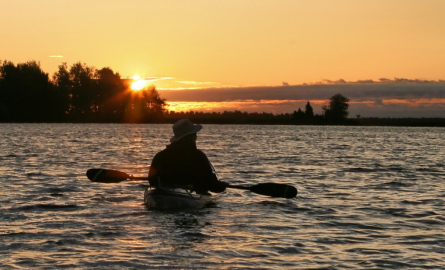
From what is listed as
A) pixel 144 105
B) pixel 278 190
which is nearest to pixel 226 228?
pixel 278 190

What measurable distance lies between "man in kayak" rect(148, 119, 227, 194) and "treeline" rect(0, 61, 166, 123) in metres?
116

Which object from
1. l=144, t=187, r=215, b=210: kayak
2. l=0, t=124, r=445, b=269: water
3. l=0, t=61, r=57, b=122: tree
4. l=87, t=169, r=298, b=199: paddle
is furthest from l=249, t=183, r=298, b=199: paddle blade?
l=0, t=61, r=57, b=122: tree

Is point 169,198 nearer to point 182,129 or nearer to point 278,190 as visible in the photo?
point 182,129

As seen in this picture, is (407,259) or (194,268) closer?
(194,268)

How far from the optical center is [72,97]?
446 feet

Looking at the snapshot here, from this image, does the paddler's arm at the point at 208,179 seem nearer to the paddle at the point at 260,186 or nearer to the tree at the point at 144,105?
the paddle at the point at 260,186

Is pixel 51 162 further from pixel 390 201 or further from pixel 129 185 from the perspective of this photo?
pixel 390 201

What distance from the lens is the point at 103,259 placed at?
809 centimetres

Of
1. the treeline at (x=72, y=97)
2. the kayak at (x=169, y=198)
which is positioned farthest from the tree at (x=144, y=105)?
the kayak at (x=169, y=198)

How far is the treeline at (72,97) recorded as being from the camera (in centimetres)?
12112

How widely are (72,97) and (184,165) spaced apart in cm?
12941

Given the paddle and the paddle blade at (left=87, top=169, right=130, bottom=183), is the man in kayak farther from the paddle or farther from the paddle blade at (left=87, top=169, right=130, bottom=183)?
the paddle blade at (left=87, top=169, right=130, bottom=183)

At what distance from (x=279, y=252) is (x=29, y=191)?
9098 mm

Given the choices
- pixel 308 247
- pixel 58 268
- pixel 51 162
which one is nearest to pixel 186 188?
pixel 308 247
